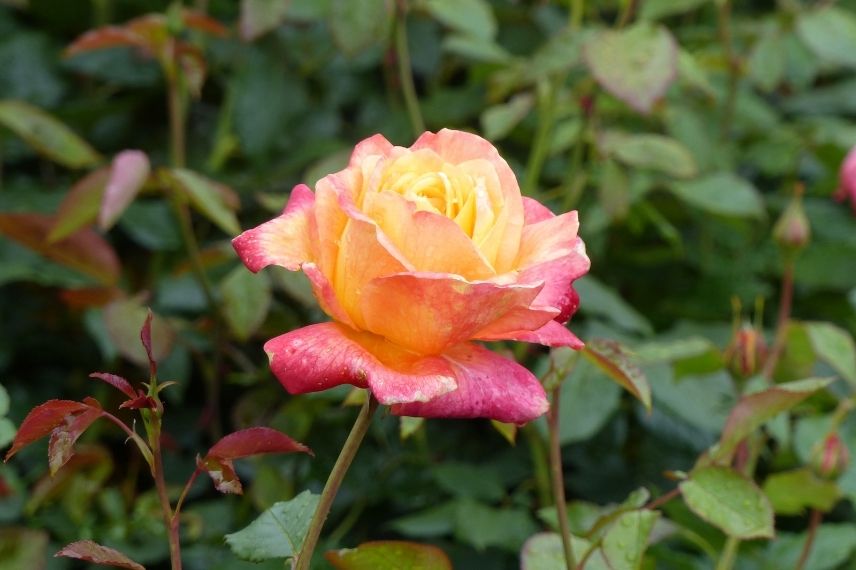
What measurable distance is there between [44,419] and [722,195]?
1068mm

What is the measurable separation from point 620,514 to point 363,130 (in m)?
0.94

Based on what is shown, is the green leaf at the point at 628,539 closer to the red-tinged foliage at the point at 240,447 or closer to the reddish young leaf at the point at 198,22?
the red-tinged foliage at the point at 240,447

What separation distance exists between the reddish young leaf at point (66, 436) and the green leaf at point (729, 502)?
370 mm

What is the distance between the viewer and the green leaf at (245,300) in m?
1.03

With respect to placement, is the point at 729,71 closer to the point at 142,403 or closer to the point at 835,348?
the point at 835,348

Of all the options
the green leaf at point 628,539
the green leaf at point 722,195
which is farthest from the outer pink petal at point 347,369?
the green leaf at point 722,195

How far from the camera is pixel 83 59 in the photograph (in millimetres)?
1476

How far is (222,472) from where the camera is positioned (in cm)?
52

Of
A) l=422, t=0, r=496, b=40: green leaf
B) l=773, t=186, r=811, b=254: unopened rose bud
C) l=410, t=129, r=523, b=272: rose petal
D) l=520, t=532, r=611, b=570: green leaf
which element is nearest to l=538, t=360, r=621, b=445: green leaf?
l=773, t=186, r=811, b=254: unopened rose bud

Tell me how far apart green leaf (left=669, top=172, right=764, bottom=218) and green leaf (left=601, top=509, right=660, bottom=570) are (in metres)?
0.75

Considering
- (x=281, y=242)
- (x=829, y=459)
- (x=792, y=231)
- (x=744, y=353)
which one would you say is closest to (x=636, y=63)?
(x=792, y=231)

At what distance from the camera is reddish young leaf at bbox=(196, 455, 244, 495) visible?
1.67 feet

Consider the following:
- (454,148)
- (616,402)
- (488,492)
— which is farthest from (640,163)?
(454,148)

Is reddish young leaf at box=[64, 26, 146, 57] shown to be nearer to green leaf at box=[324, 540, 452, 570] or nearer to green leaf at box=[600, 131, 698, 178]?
green leaf at box=[600, 131, 698, 178]
